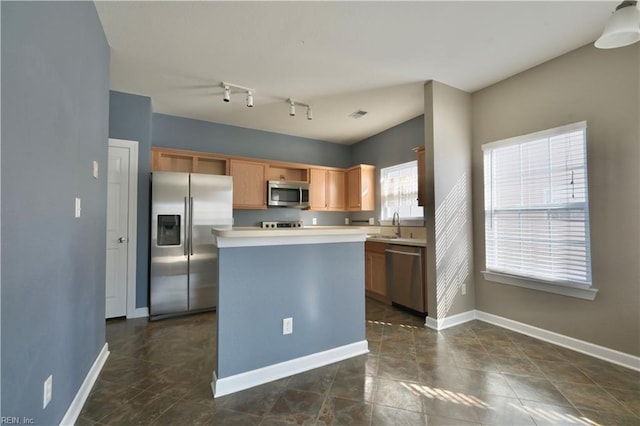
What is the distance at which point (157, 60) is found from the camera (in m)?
2.69

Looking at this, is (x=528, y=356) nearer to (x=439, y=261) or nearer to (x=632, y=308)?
(x=632, y=308)

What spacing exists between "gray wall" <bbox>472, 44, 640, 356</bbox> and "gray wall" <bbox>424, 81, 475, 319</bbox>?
0.62 meters

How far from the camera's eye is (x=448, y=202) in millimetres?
3164

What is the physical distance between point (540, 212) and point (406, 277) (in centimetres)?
161

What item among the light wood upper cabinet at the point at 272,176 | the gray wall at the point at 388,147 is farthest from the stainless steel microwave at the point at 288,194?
the gray wall at the point at 388,147

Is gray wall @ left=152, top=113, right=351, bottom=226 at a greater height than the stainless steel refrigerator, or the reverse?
gray wall @ left=152, top=113, right=351, bottom=226

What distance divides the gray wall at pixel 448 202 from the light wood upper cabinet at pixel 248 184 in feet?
8.53

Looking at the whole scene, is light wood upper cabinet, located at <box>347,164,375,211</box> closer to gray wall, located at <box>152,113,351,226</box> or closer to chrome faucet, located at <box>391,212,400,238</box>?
chrome faucet, located at <box>391,212,400,238</box>

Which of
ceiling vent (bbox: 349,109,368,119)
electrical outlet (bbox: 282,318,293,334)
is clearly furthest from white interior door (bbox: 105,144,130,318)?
ceiling vent (bbox: 349,109,368,119)

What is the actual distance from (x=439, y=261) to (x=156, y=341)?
10.2ft

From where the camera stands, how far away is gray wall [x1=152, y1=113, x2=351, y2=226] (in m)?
4.21

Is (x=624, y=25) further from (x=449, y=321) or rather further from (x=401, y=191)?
(x=401, y=191)

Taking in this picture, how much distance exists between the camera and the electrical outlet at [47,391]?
1.31 meters

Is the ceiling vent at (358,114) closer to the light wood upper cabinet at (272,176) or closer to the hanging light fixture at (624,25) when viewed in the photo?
the light wood upper cabinet at (272,176)
